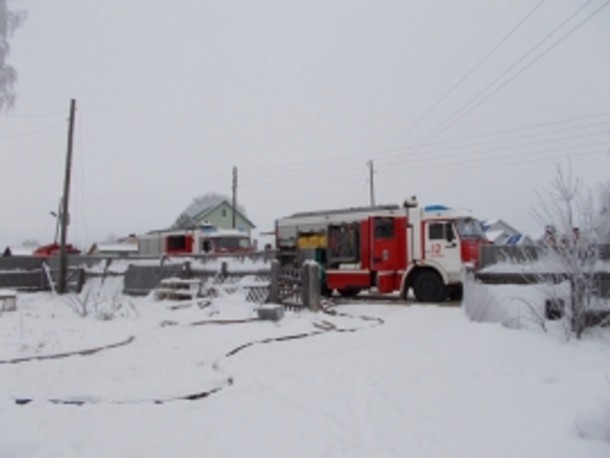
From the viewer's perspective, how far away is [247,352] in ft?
24.0

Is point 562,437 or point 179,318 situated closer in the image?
point 562,437

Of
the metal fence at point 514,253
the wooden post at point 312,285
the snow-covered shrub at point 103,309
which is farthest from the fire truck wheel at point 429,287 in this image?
the snow-covered shrub at point 103,309

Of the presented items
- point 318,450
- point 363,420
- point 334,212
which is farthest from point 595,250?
point 334,212

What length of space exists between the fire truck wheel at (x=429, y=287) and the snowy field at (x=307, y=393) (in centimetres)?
548

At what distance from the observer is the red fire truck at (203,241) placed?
80.7ft

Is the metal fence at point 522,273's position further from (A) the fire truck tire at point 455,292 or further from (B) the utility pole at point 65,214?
(B) the utility pole at point 65,214

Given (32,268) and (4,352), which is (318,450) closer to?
(4,352)

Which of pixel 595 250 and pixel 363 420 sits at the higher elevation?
pixel 595 250

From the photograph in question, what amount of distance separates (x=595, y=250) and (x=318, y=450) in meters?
5.51

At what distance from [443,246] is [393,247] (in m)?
1.59

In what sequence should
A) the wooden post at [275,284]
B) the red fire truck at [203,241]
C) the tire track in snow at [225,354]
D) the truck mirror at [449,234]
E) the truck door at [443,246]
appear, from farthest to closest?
the red fire truck at [203,241], the truck mirror at [449,234], the truck door at [443,246], the wooden post at [275,284], the tire track in snow at [225,354]

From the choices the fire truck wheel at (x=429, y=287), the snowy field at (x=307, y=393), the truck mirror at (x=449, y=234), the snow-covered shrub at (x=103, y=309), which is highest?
the truck mirror at (x=449, y=234)

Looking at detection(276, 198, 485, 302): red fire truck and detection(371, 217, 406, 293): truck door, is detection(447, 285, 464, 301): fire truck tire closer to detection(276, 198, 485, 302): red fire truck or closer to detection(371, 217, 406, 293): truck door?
detection(276, 198, 485, 302): red fire truck

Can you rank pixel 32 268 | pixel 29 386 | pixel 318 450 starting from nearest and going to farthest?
pixel 318 450, pixel 29 386, pixel 32 268
